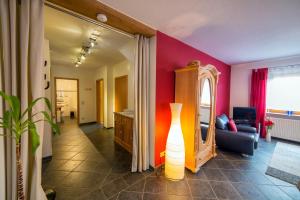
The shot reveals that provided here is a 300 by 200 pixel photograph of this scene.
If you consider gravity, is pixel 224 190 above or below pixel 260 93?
below

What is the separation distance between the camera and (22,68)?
4.08 ft

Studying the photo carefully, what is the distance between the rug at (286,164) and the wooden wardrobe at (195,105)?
1.15 meters

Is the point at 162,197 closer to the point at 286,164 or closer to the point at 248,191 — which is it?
the point at 248,191

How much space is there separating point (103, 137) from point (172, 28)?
351 centimetres

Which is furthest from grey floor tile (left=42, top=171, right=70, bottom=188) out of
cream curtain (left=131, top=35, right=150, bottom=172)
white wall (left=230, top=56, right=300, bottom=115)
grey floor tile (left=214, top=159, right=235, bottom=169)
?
white wall (left=230, top=56, right=300, bottom=115)

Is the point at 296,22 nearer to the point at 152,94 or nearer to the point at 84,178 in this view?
the point at 152,94

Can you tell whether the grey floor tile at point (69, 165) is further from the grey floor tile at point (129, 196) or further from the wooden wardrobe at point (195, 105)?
the wooden wardrobe at point (195, 105)

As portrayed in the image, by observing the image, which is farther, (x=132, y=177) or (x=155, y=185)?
(x=132, y=177)

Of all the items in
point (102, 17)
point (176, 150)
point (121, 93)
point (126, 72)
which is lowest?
point (176, 150)

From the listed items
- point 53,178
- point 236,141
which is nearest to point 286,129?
point 236,141

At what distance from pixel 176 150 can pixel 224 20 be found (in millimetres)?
2078

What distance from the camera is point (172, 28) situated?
88.6 inches

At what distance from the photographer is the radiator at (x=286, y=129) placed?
3705 millimetres

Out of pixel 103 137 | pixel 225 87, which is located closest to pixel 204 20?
pixel 225 87
